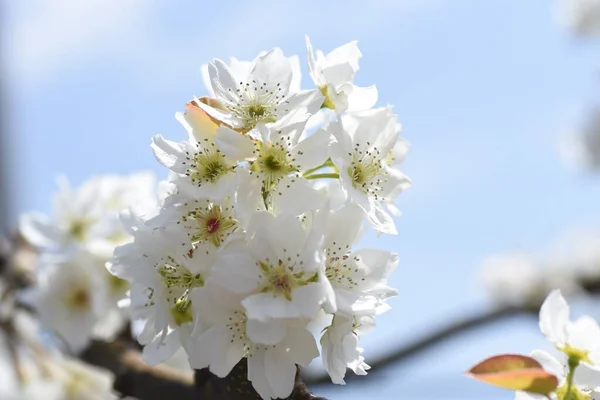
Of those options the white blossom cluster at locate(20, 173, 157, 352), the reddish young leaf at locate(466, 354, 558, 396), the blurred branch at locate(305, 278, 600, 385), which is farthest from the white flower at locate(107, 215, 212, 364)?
the blurred branch at locate(305, 278, 600, 385)

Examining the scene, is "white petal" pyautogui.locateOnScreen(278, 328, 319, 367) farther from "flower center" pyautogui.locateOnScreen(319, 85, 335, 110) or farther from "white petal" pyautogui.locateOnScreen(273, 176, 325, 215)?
"flower center" pyautogui.locateOnScreen(319, 85, 335, 110)

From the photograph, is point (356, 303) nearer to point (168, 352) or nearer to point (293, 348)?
point (293, 348)

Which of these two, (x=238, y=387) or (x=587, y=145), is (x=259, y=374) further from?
(x=587, y=145)

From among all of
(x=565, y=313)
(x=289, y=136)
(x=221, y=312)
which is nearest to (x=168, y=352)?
(x=221, y=312)

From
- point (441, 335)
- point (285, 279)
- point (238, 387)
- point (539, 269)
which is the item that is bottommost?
point (539, 269)

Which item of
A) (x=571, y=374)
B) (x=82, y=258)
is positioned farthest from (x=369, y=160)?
(x=82, y=258)

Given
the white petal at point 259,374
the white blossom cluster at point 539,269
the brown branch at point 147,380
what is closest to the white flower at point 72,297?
the brown branch at point 147,380

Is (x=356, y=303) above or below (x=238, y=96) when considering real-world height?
below
